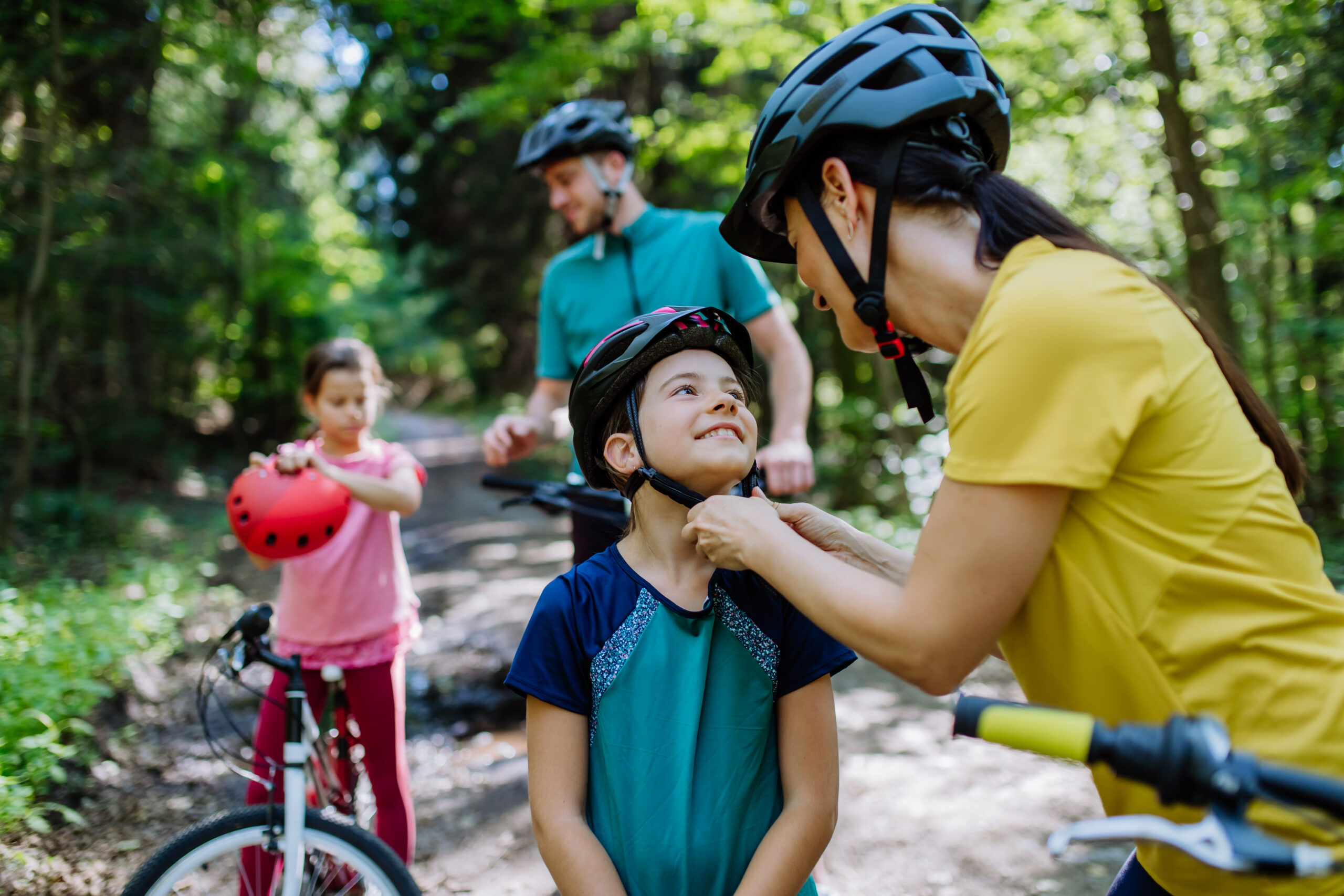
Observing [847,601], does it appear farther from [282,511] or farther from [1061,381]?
[282,511]

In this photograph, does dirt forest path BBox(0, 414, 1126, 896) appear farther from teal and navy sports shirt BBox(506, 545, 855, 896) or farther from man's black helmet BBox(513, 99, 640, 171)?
man's black helmet BBox(513, 99, 640, 171)

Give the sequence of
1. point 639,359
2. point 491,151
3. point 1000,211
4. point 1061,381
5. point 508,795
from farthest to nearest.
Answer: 1. point 491,151
2. point 508,795
3. point 639,359
4. point 1000,211
5. point 1061,381

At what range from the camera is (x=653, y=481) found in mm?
1938

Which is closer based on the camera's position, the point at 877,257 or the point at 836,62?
the point at 877,257

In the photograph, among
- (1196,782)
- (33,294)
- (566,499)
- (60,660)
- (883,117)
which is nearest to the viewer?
(1196,782)

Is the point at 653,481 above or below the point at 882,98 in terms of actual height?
below

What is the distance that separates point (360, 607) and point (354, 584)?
0.32 feet

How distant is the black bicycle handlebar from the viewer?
99cm

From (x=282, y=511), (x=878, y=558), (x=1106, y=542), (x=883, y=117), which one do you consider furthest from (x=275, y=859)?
(x=883, y=117)

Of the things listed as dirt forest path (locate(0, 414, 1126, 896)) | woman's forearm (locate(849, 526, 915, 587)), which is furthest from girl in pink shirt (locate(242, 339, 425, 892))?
woman's forearm (locate(849, 526, 915, 587))

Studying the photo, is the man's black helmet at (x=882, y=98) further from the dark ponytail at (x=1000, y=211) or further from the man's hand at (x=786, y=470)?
the man's hand at (x=786, y=470)

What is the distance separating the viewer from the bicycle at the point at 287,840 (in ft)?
7.68

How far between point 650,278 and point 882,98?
1.68 meters

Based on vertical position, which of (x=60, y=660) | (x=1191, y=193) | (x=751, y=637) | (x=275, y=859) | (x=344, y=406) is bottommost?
(x=60, y=660)
